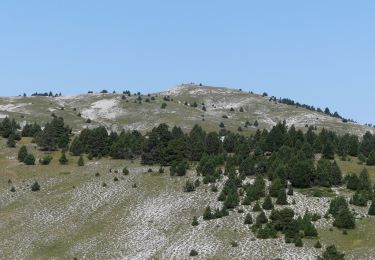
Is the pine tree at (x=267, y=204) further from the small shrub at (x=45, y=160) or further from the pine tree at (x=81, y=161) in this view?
the small shrub at (x=45, y=160)

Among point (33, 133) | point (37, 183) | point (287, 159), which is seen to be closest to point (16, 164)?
point (37, 183)

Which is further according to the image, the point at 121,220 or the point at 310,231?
the point at 121,220

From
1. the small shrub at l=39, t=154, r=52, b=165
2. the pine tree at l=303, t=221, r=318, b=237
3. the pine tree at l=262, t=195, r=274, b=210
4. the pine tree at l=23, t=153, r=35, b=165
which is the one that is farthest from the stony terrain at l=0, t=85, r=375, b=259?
the small shrub at l=39, t=154, r=52, b=165

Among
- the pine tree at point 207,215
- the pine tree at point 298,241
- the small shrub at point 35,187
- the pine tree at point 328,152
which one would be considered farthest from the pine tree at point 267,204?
the small shrub at point 35,187

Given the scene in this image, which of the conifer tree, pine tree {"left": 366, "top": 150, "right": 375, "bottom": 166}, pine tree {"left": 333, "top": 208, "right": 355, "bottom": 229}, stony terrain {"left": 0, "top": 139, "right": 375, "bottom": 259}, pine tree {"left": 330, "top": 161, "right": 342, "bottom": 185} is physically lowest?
stony terrain {"left": 0, "top": 139, "right": 375, "bottom": 259}

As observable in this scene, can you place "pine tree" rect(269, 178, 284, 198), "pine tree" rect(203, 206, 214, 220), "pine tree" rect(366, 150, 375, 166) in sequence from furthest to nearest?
1. "pine tree" rect(366, 150, 375, 166)
2. "pine tree" rect(269, 178, 284, 198)
3. "pine tree" rect(203, 206, 214, 220)

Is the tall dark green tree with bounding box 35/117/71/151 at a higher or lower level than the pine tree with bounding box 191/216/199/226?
higher

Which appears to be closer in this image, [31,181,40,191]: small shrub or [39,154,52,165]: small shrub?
[31,181,40,191]: small shrub

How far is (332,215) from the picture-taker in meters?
97.6

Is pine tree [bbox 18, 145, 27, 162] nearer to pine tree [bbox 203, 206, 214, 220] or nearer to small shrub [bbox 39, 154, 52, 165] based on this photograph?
small shrub [bbox 39, 154, 52, 165]

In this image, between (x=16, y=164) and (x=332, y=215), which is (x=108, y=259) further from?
(x=16, y=164)

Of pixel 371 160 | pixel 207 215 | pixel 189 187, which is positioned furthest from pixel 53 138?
pixel 371 160

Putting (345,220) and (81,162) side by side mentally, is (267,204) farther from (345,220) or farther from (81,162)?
(81,162)

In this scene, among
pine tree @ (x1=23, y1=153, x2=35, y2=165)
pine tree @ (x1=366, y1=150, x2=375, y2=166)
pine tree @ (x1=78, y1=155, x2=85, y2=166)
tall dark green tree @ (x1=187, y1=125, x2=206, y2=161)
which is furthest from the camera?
pine tree @ (x1=366, y1=150, x2=375, y2=166)
